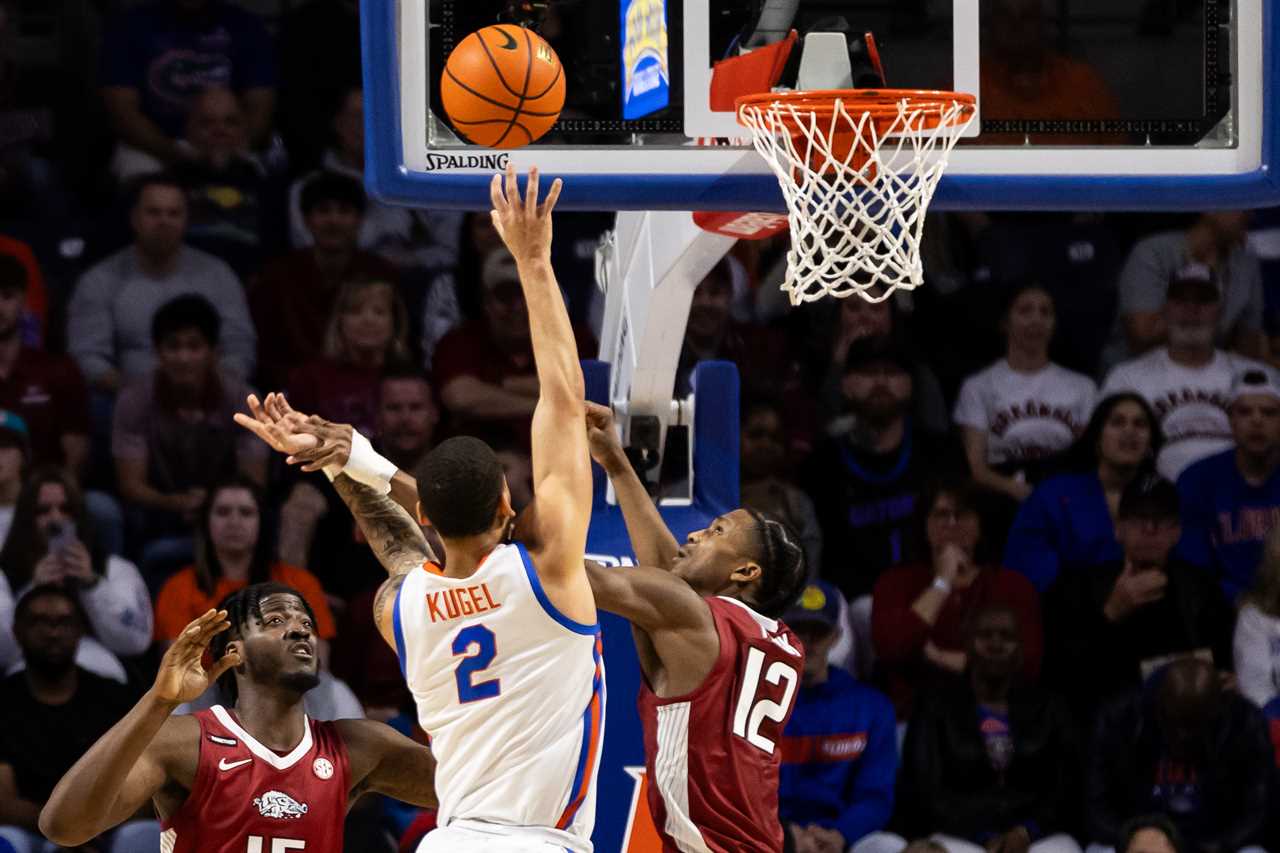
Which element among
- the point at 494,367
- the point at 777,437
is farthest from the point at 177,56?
the point at 777,437

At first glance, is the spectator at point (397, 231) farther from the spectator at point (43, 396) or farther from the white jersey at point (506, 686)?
the white jersey at point (506, 686)

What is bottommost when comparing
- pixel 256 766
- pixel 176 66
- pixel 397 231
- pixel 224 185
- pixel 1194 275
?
pixel 256 766

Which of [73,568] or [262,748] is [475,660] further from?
[73,568]

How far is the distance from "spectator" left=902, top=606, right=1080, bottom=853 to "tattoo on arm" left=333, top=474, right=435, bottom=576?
10.3 feet

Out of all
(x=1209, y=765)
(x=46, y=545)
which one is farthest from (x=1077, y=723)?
(x=46, y=545)

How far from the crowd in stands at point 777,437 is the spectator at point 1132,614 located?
1 centimetres

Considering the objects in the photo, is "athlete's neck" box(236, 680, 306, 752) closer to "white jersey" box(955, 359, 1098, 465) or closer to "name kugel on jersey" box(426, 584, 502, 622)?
"name kugel on jersey" box(426, 584, 502, 622)

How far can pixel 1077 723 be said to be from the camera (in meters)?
8.41

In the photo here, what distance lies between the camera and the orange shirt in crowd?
812 cm

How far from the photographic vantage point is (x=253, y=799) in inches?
213

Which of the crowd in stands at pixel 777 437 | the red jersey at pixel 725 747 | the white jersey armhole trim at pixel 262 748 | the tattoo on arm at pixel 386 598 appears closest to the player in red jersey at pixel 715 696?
the red jersey at pixel 725 747

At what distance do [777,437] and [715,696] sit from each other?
3.48m

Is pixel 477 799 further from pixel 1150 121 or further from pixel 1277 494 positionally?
pixel 1277 494

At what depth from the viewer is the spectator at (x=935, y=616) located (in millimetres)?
8414
